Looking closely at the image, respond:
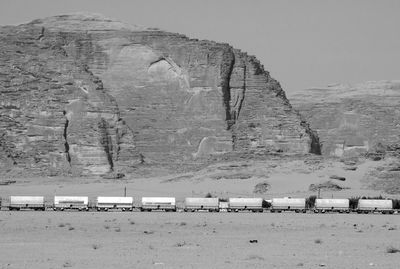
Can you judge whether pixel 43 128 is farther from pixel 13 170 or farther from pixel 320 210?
pixel 320 210

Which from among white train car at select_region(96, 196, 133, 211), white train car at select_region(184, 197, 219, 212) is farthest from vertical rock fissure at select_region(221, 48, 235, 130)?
white train car at select_region(96, 196, 133, 211)

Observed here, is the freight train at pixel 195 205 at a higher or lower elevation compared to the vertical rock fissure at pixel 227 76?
lower

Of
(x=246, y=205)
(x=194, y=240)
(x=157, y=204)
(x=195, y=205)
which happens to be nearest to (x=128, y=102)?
(x=195, y=205)

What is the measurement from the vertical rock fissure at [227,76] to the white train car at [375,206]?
55.5 metres

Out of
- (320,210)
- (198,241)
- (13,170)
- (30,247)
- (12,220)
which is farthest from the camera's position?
(13,170)

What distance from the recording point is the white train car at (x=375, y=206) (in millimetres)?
83688

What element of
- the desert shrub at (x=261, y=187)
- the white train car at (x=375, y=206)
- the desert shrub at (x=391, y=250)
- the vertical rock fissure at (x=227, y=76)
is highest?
the vertical rock fissure at (x=227, y=76)

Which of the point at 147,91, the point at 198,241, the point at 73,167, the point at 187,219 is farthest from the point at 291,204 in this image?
the point at 147,91

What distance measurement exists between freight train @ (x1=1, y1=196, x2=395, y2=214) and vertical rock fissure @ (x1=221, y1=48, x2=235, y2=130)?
5438 cm

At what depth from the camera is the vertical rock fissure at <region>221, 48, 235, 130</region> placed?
140m

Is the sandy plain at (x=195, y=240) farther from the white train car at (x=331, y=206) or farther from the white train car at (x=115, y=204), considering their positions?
the white train car at (x=115, y=204)

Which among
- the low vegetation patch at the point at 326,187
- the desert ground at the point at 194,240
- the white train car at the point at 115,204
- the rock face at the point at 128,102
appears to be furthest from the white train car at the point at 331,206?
the rock face at the point at 128,102

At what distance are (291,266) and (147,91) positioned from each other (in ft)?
328

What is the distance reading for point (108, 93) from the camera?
140125 millimetres
